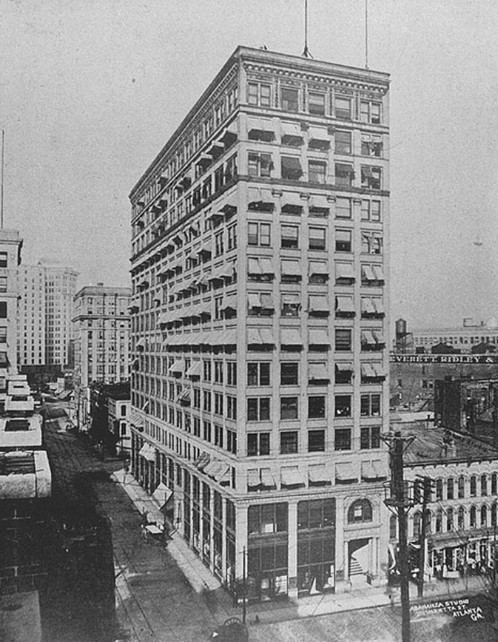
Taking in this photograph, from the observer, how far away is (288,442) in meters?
33.7

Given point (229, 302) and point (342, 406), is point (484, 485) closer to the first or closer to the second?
point (342, 406)

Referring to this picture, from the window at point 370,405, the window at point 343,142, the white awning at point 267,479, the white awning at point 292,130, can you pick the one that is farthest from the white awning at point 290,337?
the white awning at point 292,130

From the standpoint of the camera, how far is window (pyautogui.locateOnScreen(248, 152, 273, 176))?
3349cm

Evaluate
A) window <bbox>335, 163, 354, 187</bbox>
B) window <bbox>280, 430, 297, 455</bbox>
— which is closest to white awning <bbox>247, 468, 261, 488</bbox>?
window <bbox>280, 430, 297, 455</bbox>

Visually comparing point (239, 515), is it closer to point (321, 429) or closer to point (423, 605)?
point (321, 429)

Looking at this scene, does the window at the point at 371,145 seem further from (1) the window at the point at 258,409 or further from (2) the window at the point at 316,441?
(2) the window at the point at 316,441

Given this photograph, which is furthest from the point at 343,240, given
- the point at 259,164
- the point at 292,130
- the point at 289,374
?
the point at 289,374

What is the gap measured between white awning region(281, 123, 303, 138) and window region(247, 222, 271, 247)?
5288 mm

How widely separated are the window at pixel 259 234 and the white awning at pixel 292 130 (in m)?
5.29

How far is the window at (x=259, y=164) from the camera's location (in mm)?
33487

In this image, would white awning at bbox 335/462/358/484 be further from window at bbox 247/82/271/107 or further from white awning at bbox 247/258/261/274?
window at bbox 247/82/271/107

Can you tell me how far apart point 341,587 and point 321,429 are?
8.72 metres

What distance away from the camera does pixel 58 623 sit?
36.3 feet

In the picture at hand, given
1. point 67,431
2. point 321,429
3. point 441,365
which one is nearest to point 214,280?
point 321,429
